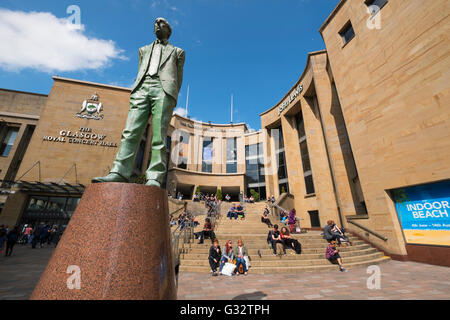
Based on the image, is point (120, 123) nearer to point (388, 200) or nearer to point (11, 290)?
point (11, 290)

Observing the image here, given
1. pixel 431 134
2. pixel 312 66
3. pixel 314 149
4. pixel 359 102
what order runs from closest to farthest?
pixel 431 134 → pixel 359 102 → pixel 312 66 → pixel 314 149

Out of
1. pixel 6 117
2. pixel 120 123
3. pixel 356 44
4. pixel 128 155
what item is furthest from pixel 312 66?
pixel 6 117

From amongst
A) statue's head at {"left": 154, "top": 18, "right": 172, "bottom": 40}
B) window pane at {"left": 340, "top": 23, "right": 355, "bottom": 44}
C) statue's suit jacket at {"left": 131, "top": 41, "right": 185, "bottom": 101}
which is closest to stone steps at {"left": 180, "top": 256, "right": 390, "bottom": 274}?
statue's suit jacket at {"left": 131, "top": 41, "right": 185, "bottom": 101}

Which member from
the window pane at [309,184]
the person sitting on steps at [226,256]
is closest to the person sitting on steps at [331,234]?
the person sitting on steps at [226,256]

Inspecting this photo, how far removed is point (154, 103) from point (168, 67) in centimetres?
79

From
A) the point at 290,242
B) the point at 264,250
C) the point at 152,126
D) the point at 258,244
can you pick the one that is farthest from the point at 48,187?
the point at 290,242

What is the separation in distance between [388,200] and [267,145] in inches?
792

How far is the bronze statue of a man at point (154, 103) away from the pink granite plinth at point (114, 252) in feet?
1.97

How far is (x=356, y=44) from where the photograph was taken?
489 inches

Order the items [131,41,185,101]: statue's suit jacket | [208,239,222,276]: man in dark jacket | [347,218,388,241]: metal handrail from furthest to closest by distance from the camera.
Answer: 1. [347,218,388,241]: metal handrail
2. [208,239,222,276]: man in dark jacket
3. [131,41,185,101]: statue's suit jacket

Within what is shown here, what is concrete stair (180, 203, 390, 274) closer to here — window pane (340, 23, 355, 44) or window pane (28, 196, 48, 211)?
window pane (340, 23, 355, 44)

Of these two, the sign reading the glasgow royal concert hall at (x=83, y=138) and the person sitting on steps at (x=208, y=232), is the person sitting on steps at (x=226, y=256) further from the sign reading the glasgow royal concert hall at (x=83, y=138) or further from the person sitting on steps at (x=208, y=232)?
the sign reading the glasgow royal concert hall at (x=83, y=138)

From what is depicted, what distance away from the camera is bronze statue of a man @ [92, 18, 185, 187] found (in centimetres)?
320
